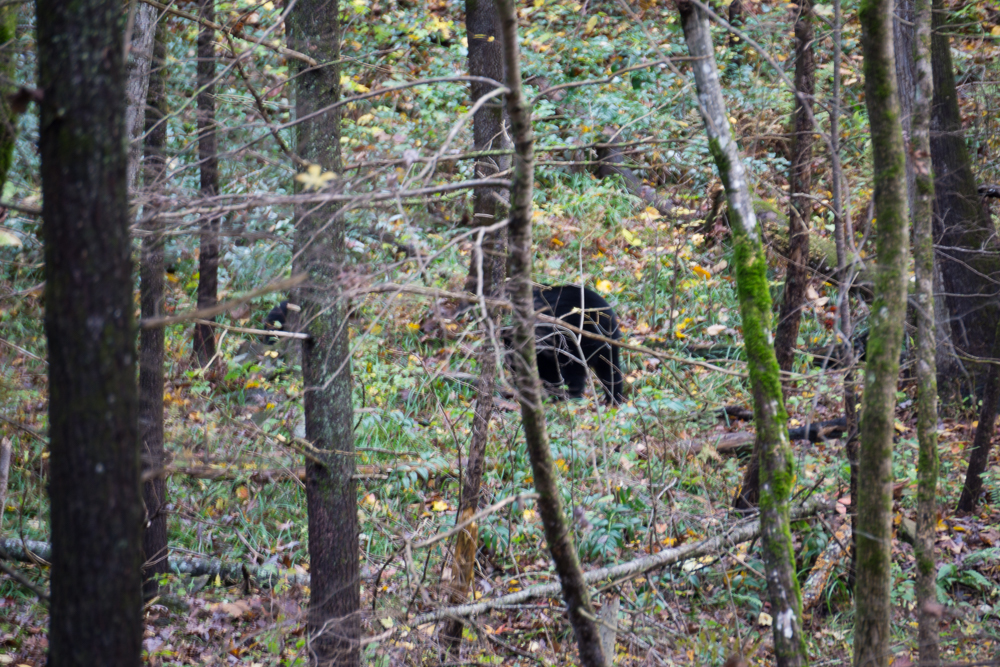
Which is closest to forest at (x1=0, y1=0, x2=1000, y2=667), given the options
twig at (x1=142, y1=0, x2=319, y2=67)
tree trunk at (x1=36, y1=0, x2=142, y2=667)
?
tree trunk at (x1=36, y1=0, x2=142, y2=667)

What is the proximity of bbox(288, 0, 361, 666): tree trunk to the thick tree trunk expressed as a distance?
3.48 m

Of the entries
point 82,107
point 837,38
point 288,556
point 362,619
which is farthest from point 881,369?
point 288,556

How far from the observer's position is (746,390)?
8.05 m

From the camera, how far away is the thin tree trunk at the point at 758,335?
12.8ft

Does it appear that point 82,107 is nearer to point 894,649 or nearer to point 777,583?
point 777,583

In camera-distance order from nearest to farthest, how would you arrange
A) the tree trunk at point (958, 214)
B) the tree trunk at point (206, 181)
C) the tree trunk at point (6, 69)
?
1. the tree trunk at point (6, 69)
2. the tree trunk at point (206, 181)
3. the tree trunk at point (958, 214)

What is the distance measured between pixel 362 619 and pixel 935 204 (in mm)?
7595

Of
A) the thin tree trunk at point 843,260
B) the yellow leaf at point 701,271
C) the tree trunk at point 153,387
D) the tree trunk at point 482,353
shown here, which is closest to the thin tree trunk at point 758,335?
the thin tree trunk at point 843,260

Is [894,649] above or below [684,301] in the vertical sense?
below

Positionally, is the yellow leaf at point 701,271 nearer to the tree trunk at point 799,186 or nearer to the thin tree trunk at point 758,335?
the tree trunk at point 799,186

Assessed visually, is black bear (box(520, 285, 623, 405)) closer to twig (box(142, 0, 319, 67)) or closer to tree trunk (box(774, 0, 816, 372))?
tree trunk (box(774, 0, 816, 372))

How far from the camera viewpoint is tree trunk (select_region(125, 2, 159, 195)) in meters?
5.25

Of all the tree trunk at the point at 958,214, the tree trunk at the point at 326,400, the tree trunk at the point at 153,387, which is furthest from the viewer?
the tree trunk at the point at 958,214

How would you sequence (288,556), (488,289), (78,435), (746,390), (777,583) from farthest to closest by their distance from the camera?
(746,390) < (288,556) < (488,289) < (777,583) < (78,435)
